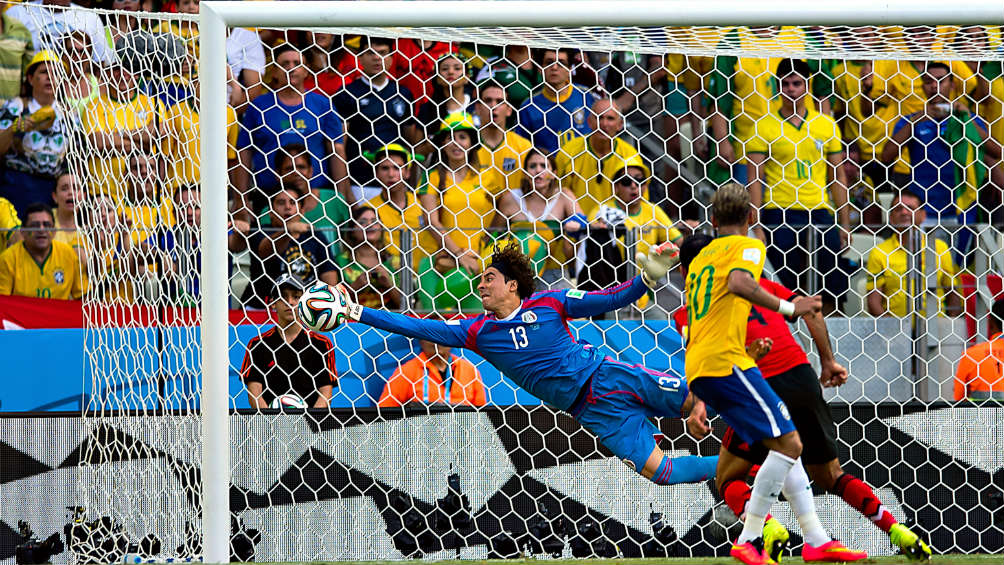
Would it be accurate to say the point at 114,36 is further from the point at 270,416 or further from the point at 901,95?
the point at 901,95

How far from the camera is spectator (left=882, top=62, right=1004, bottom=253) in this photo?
567 centimetres

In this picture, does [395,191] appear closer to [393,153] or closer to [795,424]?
[393,153]

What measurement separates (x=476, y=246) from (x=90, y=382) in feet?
5.87

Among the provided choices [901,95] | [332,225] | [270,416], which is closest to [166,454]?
[270,416]

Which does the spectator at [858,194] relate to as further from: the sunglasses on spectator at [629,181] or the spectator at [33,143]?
the spectator at [33,143]

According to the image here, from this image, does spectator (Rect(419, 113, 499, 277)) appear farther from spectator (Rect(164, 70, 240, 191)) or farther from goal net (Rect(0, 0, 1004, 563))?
spectator (Rect(164, 70, 240, 191))

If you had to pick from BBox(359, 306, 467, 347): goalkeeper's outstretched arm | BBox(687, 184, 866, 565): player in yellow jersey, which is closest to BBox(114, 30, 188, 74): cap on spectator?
BBox(359, 306, 467, 347): goalkeeper's outstretched arm

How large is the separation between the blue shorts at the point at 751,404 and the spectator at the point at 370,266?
A: 6.43 feet

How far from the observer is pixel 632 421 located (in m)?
4.66

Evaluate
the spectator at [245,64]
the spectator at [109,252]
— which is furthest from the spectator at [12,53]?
the spectator at [109,252]

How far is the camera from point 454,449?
4.87 m

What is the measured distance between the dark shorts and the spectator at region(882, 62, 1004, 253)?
5.88 ft

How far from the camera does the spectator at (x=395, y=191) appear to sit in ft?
18.5

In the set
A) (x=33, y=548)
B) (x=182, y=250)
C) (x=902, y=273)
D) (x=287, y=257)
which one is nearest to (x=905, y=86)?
(x=902, y=273)
